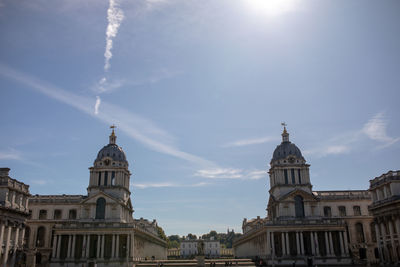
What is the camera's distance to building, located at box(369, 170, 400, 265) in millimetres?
55438

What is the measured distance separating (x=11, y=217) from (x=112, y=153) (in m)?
29.2

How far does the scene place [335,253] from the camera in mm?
69812

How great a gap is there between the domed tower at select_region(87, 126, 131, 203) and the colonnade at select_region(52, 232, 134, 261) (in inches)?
364

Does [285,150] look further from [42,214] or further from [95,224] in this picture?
[42,214]

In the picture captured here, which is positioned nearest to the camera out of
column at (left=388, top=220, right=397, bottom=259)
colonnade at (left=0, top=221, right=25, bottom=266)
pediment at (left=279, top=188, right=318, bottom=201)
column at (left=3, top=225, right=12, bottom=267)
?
colonnade at (left=0, top=221, right=25, bottom=266)

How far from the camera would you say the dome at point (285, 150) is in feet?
265

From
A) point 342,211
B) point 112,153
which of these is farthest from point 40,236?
point 342,211

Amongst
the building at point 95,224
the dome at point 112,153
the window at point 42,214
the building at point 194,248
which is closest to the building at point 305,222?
the building at point 95,224

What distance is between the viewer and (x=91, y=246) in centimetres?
7069

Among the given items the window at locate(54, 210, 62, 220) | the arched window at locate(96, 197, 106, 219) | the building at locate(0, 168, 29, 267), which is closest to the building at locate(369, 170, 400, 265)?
the arched window at locate(96, 197, 106, 219)

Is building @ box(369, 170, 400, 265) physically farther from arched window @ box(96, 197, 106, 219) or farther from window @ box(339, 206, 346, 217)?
arched window @ box(96, 197, 106, 219)

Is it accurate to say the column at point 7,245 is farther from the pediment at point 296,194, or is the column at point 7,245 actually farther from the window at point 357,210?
the window at point 357,210

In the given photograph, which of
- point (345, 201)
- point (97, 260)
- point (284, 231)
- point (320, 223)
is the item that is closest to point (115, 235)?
point (97, 260)

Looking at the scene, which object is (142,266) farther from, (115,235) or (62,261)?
(62,261)
